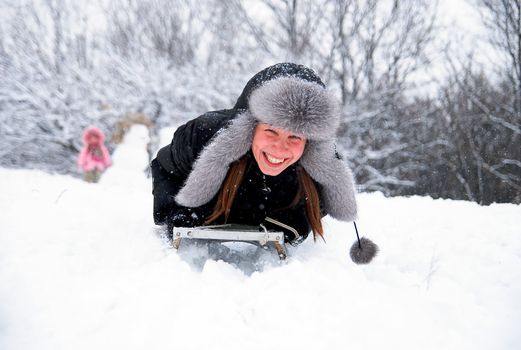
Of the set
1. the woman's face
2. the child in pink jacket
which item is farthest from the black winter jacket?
the child in pink jacket

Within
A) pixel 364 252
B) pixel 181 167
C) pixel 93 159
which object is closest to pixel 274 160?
pixel 181 167

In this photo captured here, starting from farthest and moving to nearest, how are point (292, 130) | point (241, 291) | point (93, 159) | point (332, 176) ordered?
1. point (93, 159)
2. point (332, 176)
3. point (292, 130)
4. point (241, 291)

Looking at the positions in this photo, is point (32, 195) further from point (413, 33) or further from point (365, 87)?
point (413, 33)

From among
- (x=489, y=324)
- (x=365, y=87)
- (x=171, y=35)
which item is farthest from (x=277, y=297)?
(x=171, y=35)

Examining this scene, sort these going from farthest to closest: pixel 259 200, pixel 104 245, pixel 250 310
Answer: pixel 259 200 < pixel 104 245 < pixel 250 310

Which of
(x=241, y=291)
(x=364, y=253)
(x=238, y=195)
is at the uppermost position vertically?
(x=238, y=195)

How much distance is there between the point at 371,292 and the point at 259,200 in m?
0.86

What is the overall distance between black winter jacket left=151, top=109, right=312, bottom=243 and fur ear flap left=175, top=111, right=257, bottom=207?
0.13 metres

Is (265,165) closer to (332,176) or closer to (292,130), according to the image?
(292,130)

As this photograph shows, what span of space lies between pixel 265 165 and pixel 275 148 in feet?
0.43

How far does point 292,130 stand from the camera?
1.93 m

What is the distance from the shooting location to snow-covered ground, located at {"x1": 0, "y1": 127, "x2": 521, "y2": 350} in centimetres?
134

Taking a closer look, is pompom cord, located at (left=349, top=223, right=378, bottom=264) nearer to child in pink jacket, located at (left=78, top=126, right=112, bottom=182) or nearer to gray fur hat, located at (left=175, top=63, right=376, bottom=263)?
gray fur hat, located at (left=175, top=63, right=376, bottom=263)

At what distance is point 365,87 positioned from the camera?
10.9 meters
